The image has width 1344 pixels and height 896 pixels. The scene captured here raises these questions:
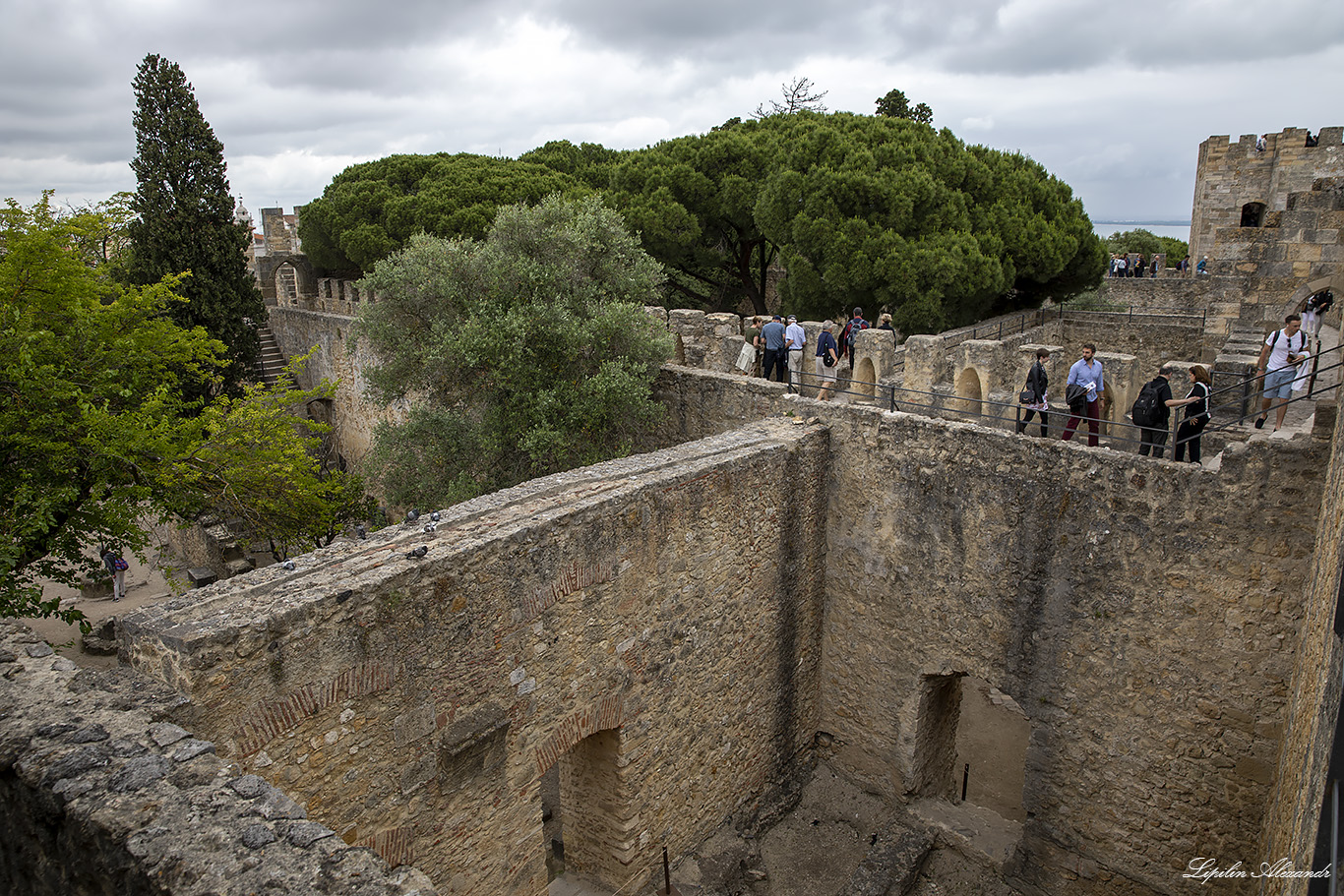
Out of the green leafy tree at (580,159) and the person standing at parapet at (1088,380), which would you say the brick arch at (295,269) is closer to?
the green leafy tree at (580,159)

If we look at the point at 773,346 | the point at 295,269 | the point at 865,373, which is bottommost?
the point at 865,373

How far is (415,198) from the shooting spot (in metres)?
23.5

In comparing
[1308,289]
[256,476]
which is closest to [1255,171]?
[1308,289]

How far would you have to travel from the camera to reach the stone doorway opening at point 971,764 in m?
8.95

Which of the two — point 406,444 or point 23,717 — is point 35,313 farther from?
point 23,717

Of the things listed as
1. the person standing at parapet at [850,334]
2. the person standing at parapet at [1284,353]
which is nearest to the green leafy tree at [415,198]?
the person standing at parapet at [850,334]

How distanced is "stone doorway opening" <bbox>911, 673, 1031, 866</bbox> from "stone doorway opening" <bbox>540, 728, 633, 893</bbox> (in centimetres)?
358

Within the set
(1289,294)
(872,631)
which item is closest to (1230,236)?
(1289,294)

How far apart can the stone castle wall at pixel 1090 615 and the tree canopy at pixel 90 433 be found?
7314 mm

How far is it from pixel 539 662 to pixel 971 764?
696 cm

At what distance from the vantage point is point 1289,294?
405 inches

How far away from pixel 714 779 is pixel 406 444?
580cm

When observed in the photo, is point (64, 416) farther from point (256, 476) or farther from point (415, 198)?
point (415, 198)

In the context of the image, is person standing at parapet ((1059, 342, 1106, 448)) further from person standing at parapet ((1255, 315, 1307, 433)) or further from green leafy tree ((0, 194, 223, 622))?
green leafy tree ((0, 194, 223, 622))
